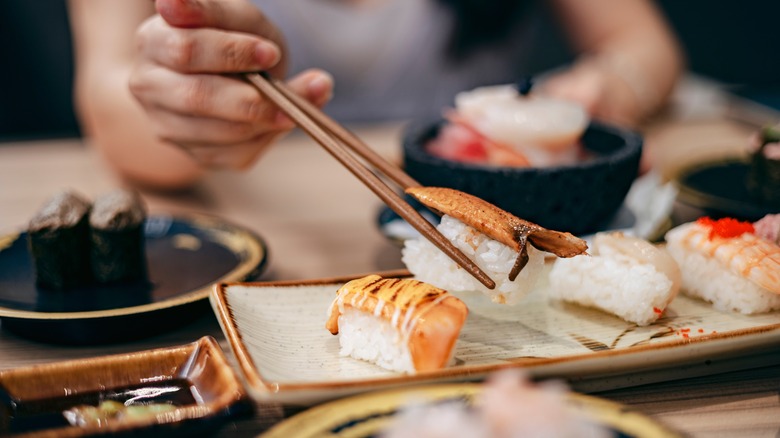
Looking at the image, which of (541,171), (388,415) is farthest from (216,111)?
(388,415)

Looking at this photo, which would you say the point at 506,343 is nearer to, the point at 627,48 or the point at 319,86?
the point at 319,86

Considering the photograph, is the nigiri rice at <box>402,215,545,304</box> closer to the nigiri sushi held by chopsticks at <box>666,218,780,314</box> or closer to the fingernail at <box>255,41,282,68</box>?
the nigiri sushi held by chopsticks at <box>666,218,780,314</box>

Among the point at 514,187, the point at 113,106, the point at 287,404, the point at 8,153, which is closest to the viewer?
the point at 287,404

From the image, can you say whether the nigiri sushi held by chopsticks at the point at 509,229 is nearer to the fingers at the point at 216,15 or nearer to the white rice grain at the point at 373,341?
the white rice grain at the point at 373,341

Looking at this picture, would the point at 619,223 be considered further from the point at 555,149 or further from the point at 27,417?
the point at 27,417

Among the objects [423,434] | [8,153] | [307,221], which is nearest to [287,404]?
[423,434]

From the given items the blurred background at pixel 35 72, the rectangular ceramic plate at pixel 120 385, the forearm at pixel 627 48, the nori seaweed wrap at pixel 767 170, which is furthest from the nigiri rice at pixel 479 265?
the blurred background at pixel 35 72
